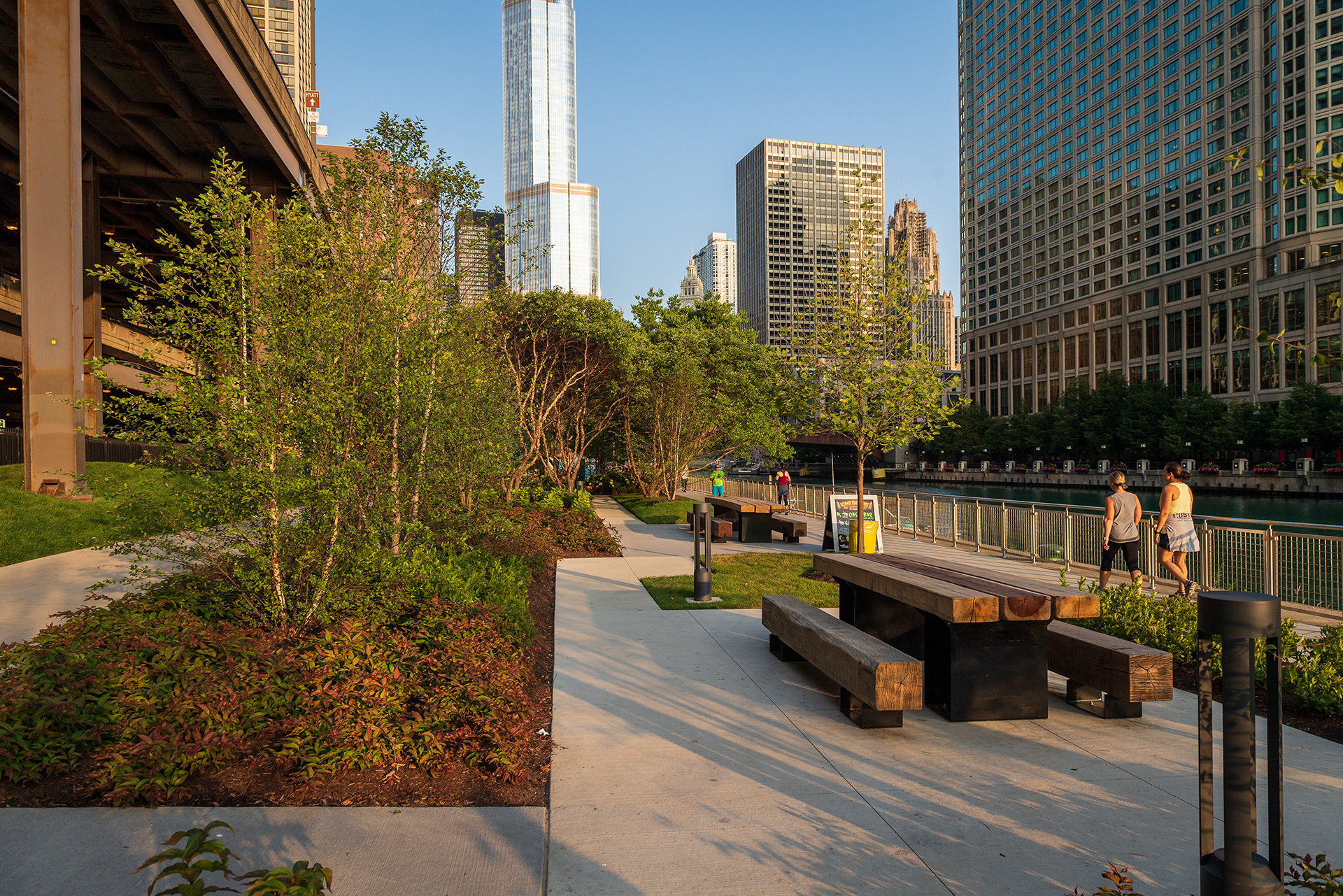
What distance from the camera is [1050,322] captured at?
120 meters

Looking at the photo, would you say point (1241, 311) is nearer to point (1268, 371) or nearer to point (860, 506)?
point (1268, 371)

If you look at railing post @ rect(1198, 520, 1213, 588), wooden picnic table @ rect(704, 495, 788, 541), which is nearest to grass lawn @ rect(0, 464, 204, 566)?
wooden picnic table @ rect(704, 495, 788, 541)

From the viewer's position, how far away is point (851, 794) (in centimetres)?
443

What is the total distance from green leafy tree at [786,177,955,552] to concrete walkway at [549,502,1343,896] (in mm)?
7002

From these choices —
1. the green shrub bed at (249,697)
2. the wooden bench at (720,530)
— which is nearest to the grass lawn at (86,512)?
the green shrub bed at (249,697)

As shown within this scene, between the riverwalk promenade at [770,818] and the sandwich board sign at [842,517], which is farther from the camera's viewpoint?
the sandwich board sign at [842,517]

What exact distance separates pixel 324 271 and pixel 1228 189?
10919cm

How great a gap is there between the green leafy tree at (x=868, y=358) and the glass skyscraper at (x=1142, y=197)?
61.7 metres

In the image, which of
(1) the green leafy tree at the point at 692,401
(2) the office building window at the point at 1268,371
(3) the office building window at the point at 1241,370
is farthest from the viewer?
(3) the office building window at the point at 1241,370

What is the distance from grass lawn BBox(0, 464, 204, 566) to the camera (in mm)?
6137

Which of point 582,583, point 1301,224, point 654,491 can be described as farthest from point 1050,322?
point 582,583

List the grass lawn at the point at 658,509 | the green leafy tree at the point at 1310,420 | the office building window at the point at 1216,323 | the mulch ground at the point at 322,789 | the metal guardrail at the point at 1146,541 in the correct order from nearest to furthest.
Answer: the mulch ground at the point at 322,789 → the metal guardrail at the point at 1146,541 → the grass lawn at the point at 658,509 → the green leafy tree at the point at 1310,420 → the office building window at the point at 1216,323

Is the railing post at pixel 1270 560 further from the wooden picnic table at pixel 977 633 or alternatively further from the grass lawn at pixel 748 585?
the wooden picnic table at pixel 977 633

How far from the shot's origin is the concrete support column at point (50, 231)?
1773 cm
